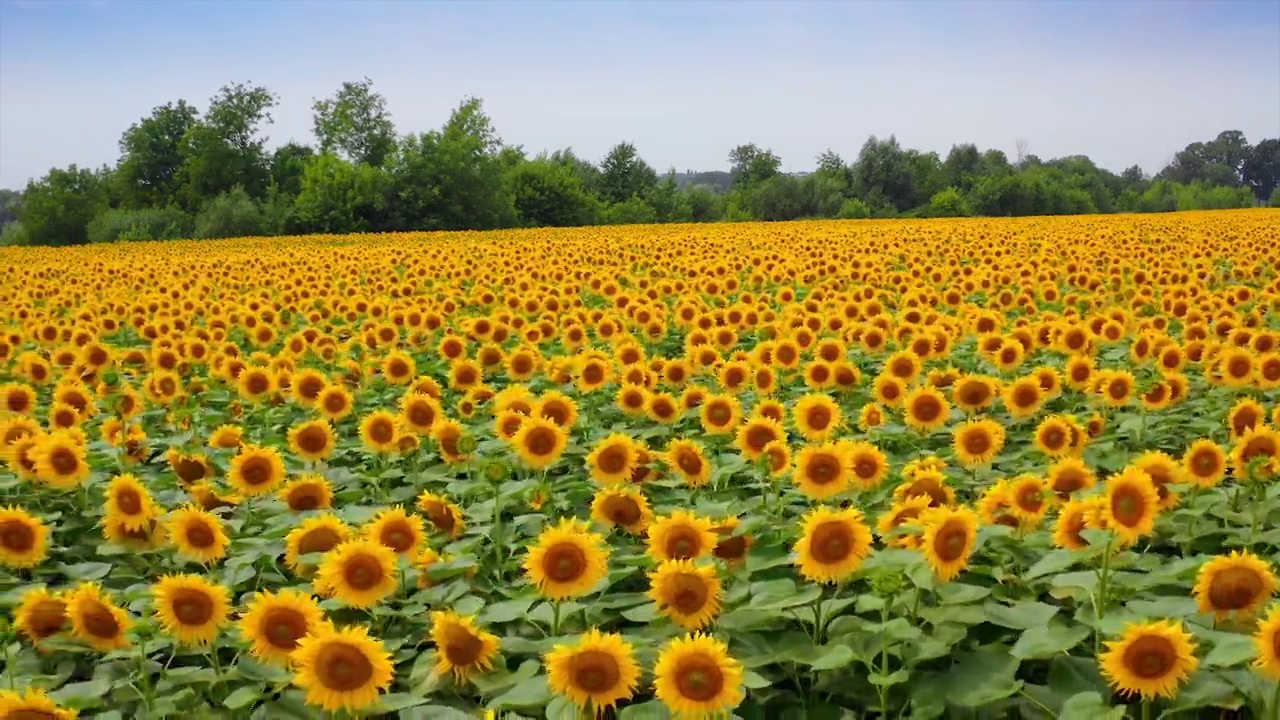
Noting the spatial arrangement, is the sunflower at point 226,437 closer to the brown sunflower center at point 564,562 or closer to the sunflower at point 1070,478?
the brown sunflower center at point 564,562

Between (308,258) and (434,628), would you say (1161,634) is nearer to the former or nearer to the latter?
(434,628)

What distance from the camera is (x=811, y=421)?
5441 millimetres

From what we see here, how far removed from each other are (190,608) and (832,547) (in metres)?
2.03

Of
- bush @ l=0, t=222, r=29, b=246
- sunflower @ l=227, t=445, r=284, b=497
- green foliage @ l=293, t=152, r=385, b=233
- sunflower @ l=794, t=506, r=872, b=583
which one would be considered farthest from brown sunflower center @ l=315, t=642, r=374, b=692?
bush @ l=0, t=222, r=29, b=246

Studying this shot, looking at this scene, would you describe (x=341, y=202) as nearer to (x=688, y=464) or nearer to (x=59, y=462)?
(x=59, y=462)

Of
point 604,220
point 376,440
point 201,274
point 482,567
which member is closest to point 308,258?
point 201,274

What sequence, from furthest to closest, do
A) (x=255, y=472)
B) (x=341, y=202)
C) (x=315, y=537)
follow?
1. (x=341, y=202)
2. (x=255, y=472)
3. (x=315, y=537)

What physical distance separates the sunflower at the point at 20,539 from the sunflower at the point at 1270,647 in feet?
13.6

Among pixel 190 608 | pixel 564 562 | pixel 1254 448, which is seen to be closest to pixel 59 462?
pixel 190 608

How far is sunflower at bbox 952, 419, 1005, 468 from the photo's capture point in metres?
5.02

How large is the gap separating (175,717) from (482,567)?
1.27 meters

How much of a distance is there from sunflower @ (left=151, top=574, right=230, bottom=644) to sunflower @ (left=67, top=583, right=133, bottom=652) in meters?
0.14

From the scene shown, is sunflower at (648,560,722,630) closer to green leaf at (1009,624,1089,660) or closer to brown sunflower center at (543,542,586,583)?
brown sunflower center at (543,542,586,583)

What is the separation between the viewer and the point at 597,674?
2.84 meters
